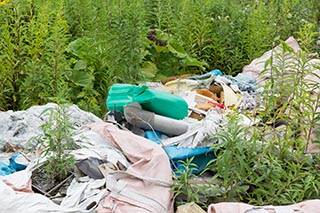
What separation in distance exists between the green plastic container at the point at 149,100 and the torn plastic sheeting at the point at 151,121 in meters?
0.07

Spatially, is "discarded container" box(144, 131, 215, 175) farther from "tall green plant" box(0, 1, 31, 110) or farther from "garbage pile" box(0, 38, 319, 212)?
"tall green plant" box(0, 1, 31, 110)

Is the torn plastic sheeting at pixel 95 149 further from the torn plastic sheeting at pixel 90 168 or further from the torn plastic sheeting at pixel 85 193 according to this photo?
the torn plastic sheeting at pixel 85 193

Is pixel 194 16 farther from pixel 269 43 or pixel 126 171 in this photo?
pixel 126 171

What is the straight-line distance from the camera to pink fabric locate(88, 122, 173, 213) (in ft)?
10.4

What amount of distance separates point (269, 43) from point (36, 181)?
386 centimetres

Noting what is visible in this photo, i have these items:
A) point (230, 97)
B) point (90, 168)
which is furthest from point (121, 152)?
point (230, 97)

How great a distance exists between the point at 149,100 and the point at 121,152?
0.48 meters

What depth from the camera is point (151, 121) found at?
391 centimetres

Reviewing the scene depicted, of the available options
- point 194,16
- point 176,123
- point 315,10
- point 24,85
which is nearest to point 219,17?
point 194,16

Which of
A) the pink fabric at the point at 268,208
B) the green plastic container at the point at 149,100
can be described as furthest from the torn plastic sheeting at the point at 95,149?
the pink fabric at the point at 268,208

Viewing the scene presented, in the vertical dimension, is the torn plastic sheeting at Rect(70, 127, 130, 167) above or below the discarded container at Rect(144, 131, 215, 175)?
above

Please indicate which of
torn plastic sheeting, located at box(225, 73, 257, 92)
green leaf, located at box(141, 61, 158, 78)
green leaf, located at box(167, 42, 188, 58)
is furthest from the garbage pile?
green leaf, located at box(167, 42, 188, 58)

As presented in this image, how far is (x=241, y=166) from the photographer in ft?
10.9

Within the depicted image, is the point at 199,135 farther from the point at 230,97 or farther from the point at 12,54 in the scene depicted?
the point at 12,54
